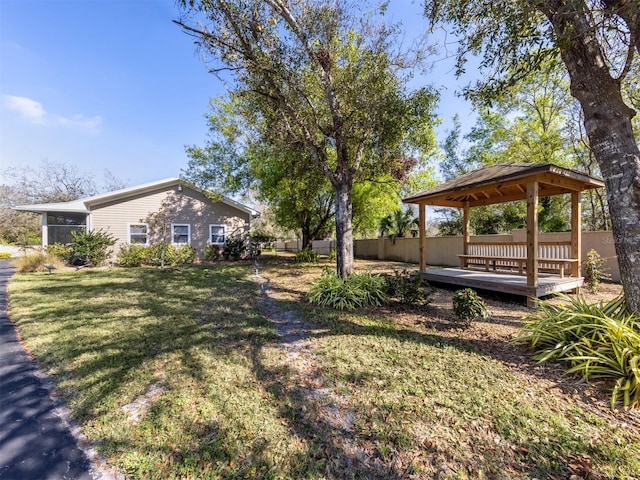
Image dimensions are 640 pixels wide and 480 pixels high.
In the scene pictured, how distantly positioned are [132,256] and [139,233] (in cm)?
149

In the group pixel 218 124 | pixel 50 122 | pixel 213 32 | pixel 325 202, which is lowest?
pixel 325 202

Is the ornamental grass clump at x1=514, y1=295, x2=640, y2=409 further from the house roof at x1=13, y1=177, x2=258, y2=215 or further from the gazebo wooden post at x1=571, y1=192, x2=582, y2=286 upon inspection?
the house roof at x1=13, y1=177, x2=258, y2=215

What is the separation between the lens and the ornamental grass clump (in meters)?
2.65

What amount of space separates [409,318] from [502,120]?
652 inches

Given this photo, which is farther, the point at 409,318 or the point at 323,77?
the point at 323,77

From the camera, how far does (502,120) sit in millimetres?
15773

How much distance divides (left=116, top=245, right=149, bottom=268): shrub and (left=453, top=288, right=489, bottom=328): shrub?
1381 centimetres

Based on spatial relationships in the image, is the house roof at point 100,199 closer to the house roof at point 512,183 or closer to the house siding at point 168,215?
Result: the house siding at point 168,215

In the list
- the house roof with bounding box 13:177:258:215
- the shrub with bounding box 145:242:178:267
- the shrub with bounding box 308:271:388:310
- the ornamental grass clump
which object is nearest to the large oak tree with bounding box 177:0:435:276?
the shrub with bounding box 308:271:388:310

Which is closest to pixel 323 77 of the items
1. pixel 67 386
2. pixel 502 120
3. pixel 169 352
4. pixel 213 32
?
pixel 213 32

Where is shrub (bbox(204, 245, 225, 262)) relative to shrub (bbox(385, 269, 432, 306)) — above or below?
above

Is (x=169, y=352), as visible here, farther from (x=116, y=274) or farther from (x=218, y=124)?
(x=218, y=124)

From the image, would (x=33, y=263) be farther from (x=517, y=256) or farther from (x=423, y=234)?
(x=517, y=256)

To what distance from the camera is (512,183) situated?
6414mm
